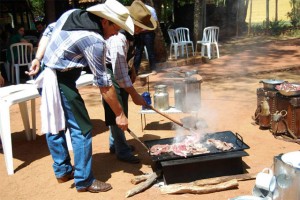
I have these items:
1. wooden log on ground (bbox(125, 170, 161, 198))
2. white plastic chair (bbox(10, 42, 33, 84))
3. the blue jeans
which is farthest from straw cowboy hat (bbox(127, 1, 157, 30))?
white plastic chair (bbox(10, 42, 33, 84))

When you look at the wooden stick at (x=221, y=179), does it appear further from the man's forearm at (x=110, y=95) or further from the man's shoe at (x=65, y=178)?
the man's shoe at (x=65, y=178)

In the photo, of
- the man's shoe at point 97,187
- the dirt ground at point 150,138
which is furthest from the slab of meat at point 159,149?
the man's shoe at point 97,187

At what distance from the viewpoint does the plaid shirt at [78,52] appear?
3092 mm

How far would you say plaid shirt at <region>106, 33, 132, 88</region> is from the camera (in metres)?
→ 3.66

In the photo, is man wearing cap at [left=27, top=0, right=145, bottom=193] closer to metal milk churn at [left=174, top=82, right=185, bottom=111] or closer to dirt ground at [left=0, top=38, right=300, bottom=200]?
dirt ground at [left=0, top=38, right=300, bottom=200]

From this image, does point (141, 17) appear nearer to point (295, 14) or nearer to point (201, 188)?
point (201, 188)

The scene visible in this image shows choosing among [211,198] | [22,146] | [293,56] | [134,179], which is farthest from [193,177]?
[293,56]

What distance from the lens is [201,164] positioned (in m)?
3.72

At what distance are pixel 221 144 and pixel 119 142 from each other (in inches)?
51.7

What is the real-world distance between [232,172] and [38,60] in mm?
2582

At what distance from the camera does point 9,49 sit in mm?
9898

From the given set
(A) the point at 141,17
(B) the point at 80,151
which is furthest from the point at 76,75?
(A) the point at 141,17

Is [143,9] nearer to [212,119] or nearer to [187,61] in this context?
[212,119]

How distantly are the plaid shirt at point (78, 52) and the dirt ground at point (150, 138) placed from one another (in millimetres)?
1395
